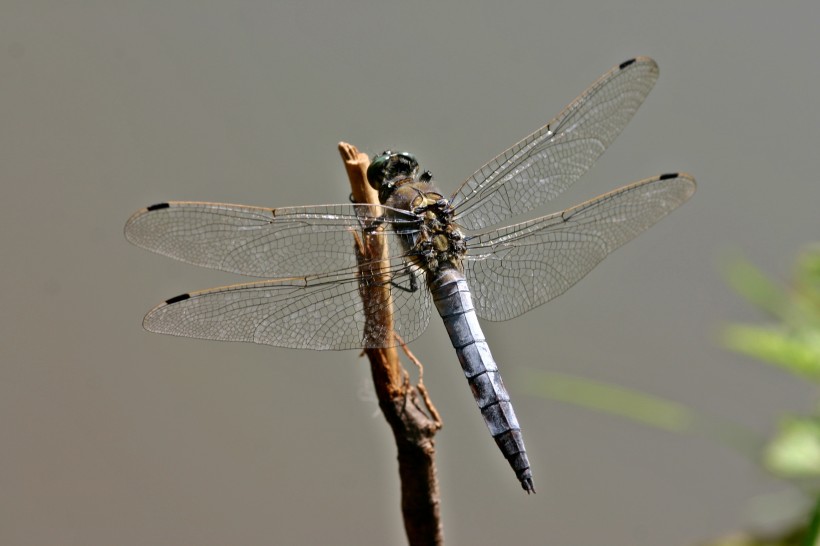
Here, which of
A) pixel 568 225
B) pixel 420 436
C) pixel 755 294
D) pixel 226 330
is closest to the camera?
pixel 420 436

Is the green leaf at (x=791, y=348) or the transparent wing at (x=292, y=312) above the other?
the transparent wing at (x=292, y=312)

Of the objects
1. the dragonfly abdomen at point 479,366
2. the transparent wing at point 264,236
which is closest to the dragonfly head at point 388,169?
the transparent wing at point 264,236

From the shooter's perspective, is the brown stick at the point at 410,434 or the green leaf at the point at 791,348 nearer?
the brown stick at the point at 410,434

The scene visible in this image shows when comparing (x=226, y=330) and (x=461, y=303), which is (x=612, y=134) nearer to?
(x=461, y=303)

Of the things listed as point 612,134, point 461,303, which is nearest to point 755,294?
point 612,134

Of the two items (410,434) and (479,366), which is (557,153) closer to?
(479,366)

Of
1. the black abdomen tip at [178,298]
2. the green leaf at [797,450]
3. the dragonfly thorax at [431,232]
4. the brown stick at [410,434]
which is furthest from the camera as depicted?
the green leaf at [797,450]

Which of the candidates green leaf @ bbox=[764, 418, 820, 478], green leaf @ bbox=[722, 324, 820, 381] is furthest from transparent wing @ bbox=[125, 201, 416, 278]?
green leaf @ bbox=[764, 418, 820, 478]

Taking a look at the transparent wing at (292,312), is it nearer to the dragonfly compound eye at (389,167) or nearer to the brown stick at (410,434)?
the brown stick at (410,434)
